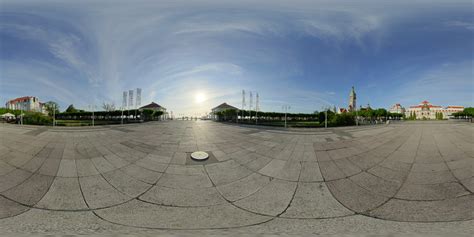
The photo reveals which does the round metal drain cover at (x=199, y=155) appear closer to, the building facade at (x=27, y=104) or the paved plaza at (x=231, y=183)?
the paved plaza at (x=231, y=183)

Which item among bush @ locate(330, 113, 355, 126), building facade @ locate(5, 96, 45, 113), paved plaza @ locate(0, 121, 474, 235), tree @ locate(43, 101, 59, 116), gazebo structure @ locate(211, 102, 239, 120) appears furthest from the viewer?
bush @ locate(330, 113, 355, 126)

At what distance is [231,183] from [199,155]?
0.90 m

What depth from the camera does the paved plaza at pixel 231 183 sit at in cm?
237

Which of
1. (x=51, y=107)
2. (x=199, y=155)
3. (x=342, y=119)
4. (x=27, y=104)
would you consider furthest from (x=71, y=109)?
(x=342, y=119)

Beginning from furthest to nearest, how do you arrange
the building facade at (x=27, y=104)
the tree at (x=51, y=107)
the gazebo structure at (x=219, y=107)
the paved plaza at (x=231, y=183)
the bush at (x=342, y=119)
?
the bush at (x=342, y=119) → the gazebo structure at (x=219, y=107) → the building facade at (x=27, y=104) → the tree at (x=51, y=107) → the paved plaza at (x=231, y=183)

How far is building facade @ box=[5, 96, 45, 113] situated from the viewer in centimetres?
324

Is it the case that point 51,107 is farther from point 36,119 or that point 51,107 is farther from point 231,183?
point 231,183

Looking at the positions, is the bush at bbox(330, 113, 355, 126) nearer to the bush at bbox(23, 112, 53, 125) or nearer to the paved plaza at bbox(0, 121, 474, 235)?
the paved plaza at bbox(0, 121, 474, 235)

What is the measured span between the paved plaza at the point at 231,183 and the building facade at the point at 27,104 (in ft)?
1.25

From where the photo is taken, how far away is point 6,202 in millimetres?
2705

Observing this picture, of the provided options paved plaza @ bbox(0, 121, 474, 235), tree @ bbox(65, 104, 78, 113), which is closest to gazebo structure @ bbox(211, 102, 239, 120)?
paved plaza @ bbox(0, 121, 474, 235)

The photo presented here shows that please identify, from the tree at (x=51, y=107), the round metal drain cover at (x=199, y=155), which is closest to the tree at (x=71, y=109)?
the tree at (x=51, y=107)

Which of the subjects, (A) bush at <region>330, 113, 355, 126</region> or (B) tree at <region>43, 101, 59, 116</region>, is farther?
(A) bush at <region>330, 113, 355, 126</region>

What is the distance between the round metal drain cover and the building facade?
9.53 feet
